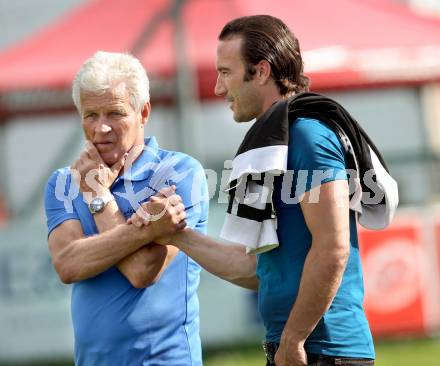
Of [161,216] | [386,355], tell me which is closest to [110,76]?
[161,216]

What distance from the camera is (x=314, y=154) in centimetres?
355

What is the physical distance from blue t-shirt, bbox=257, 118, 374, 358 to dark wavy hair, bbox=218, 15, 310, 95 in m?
0.23

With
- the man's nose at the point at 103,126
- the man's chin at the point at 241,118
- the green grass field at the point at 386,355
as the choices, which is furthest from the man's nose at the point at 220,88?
the green grass field at the point at 386,355

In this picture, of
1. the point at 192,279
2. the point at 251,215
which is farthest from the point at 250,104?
the point at 192,279

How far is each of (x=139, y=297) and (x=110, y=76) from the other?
2.55 ft

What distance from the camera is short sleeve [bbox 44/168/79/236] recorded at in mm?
4074

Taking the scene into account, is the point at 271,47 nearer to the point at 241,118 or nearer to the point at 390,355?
the point at 241,118

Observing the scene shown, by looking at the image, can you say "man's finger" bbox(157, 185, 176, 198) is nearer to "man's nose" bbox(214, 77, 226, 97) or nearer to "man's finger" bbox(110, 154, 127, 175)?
"man's finger" bbox(110, 154, 127, 175)

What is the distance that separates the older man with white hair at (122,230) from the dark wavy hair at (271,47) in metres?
0.48

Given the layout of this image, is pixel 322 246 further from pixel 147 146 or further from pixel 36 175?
pixel 36 175

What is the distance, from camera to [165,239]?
12.9 feet

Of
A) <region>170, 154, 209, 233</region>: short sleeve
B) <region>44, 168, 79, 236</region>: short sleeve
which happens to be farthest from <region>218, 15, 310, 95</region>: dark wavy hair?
<region>44, 168, 79, 236</region>: short sleeve

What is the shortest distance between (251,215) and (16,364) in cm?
670

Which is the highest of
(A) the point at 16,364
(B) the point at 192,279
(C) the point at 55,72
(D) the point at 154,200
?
(C) the point at 55,72
